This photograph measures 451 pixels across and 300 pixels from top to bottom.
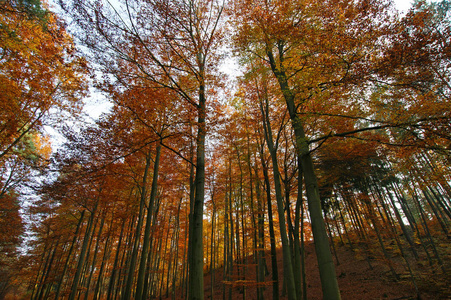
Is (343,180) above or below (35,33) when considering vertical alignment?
below

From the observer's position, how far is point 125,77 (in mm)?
4535

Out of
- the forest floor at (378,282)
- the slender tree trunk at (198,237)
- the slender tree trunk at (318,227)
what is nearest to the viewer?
the slender tree trunk at (318,227)

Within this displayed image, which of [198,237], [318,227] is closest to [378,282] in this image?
[318,227]

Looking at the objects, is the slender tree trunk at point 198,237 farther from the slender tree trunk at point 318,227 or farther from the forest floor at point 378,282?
the forest floor at point 378,282

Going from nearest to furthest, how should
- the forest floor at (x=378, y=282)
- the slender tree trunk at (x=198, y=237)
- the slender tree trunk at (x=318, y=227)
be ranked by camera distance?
the slender tree trunk at (x=318, y=227) → the slender tree trunk at (x=198, y=237) → the forest floor at (x=378, y=282)

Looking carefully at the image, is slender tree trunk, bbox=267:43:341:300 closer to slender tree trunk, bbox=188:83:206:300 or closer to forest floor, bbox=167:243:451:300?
slender tree trunk, bbox=188:83:206:300

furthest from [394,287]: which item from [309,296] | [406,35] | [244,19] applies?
[244,19]

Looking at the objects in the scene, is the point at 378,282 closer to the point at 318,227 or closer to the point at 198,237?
the point at 318,227

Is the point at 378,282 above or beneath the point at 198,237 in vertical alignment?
beneath

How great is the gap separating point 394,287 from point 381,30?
12870mm

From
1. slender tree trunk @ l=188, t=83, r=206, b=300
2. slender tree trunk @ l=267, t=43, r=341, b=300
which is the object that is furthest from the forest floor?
slender tree trunk @ l=188, t=83, r=206, b=300

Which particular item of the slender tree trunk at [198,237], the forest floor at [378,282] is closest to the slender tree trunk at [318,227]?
the slender tree trunk at [198,237]

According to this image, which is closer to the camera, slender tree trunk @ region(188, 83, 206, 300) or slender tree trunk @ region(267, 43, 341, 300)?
slender tree trunk @ region(267, 43, 341, 300)

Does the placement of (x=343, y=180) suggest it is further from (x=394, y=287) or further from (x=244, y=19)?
(x=244, y=19)
